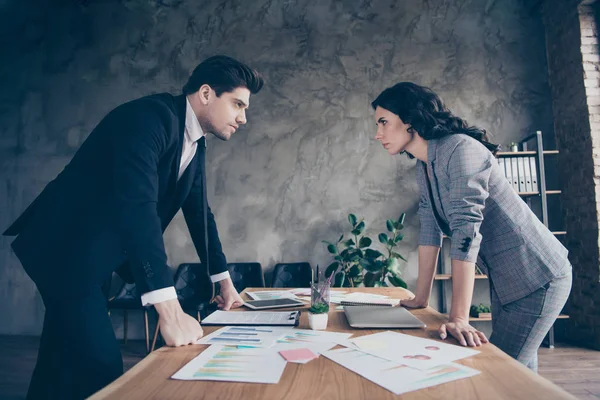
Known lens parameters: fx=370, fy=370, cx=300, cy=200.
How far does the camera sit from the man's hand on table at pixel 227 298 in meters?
1.51

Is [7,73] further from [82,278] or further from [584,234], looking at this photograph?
[584,234]

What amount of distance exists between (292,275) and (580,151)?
3.05m

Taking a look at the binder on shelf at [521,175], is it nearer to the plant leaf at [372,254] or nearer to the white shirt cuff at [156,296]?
the plant leaf at [372,254]

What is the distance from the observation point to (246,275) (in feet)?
12.5

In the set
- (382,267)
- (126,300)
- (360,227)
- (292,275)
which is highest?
(360,227)

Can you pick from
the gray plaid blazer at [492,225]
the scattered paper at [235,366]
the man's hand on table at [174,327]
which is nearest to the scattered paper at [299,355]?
the scattered paper at [235,366]

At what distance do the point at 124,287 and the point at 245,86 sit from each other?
3088 millimetres

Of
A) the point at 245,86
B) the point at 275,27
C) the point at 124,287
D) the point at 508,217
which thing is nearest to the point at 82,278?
the point at 245,86

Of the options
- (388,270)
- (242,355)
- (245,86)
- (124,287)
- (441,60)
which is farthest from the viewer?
(441,60)

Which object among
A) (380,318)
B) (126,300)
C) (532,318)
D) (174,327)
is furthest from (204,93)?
(126,300)

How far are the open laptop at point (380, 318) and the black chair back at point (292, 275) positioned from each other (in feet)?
8.17

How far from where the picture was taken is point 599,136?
3412mm

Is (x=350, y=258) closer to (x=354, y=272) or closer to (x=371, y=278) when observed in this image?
(x=354, y=272)

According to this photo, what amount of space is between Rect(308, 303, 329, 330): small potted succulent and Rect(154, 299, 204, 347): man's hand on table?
12.7 inches
